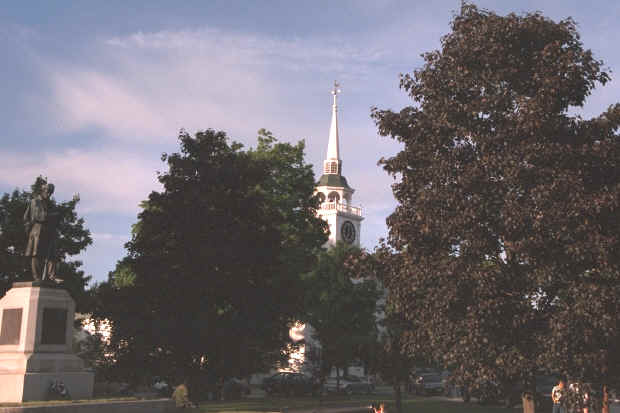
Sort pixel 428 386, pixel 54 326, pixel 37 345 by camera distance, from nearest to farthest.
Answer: pixel 37 345
pixel 54 326
pixel 428 386

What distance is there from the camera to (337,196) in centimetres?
11138

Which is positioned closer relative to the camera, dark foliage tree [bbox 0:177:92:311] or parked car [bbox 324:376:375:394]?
dark foliage tree [bbox 0:177:92:311]

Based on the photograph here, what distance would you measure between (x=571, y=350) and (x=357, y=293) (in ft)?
135

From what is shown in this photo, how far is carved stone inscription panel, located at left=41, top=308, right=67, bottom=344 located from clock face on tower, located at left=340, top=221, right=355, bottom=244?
87.9 m

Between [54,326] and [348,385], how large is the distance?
38.0m

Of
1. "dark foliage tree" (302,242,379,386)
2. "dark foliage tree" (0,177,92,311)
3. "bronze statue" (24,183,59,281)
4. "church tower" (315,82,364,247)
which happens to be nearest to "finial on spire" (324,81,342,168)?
"church tower" (315,82,364,247)

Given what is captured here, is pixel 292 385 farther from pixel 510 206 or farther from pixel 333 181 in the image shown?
pixel 333 181

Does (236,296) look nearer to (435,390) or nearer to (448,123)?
(448,123)

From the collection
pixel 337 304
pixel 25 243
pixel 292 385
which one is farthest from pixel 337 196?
pixel 25 243

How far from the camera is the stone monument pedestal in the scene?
18.3 m

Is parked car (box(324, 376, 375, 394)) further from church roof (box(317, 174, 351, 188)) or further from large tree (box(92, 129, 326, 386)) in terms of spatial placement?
church roof (box(317, 174, 351, 188))

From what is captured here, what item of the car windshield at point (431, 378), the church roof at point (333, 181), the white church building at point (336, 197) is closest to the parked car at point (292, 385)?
the car windshield at point (431, 378)

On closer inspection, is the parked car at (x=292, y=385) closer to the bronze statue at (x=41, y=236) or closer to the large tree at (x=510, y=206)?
the bronze statue at (x=41, y=236)

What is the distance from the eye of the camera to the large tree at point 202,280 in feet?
96.4
